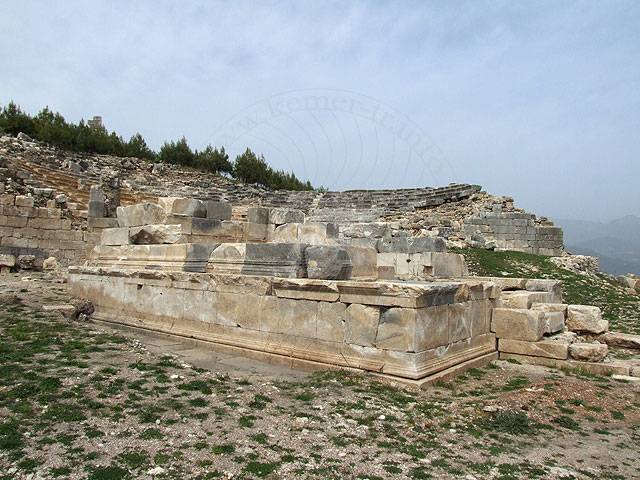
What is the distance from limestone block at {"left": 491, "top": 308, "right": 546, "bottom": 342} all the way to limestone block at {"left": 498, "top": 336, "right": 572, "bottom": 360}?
69mm

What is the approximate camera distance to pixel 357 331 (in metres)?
5.74

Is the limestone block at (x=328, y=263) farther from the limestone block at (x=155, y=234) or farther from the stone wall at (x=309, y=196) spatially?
the stone wall at (x=309, y=196)

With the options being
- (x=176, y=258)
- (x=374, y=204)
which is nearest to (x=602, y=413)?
(x=176, y=258)

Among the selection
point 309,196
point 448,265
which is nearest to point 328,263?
point 448,265

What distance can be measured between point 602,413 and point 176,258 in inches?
229

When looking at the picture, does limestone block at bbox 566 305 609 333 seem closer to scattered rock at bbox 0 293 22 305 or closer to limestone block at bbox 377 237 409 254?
limestone block at bbox 377 237 409 254

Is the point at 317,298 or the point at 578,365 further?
the point at 578,365

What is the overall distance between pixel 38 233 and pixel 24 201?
1.08 metres

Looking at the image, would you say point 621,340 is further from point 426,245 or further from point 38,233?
point 38,233

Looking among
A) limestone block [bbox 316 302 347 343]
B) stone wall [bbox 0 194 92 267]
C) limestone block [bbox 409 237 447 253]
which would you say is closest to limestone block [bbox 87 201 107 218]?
stone wall [bbox 0 194 92 267]

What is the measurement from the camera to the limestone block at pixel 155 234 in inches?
323

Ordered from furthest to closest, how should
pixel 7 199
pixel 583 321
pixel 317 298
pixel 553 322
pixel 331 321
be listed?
pixel 7 199, pixel 583 321, pixel 553 322, pixel 317 298, pixel 331 321

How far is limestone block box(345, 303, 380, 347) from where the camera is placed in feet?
18.4

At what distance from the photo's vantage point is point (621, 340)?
7895 millimetres
